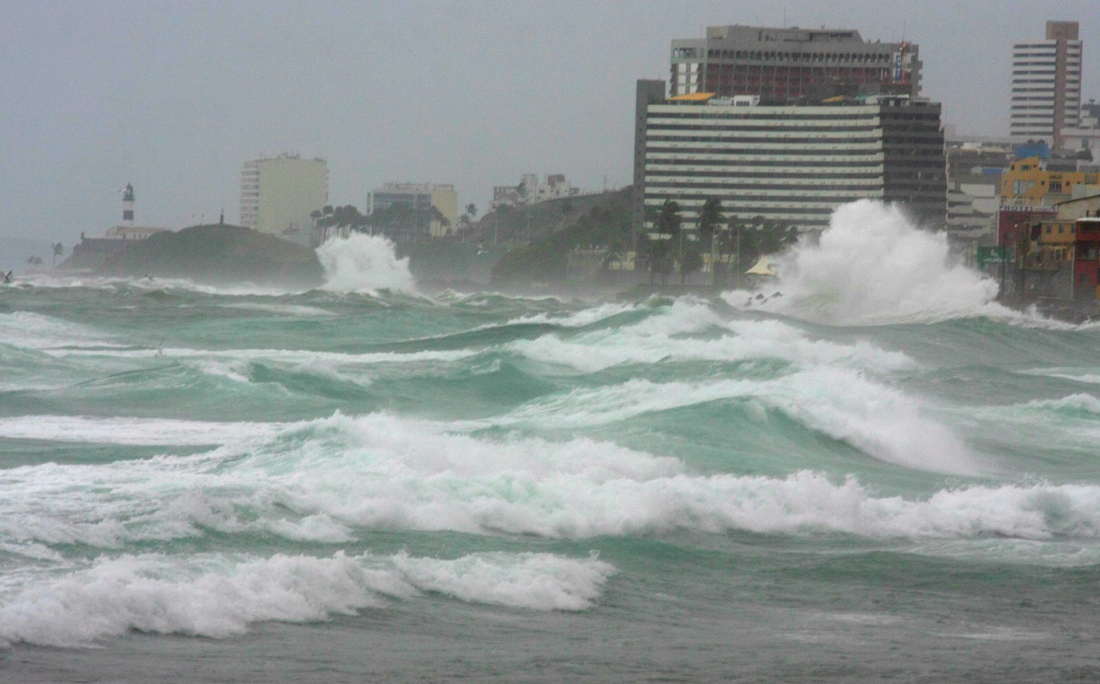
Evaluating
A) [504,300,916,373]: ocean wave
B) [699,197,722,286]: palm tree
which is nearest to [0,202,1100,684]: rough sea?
→ [504,300,916,373]: ocean wave

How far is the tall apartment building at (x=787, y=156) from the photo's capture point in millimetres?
139500

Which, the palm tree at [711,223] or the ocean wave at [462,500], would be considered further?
the palm tree at [711,223]

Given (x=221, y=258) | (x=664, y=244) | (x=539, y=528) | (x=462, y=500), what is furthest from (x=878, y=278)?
(x=221, y=258)

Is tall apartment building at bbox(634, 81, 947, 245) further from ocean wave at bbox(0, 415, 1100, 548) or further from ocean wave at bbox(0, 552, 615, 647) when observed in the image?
ocean wave at bbox(0, 552, 615, 647)

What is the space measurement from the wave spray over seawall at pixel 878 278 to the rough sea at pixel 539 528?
4250 centimetres

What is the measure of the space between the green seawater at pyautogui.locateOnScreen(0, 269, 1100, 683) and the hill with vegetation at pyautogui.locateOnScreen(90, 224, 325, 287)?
12464 cm

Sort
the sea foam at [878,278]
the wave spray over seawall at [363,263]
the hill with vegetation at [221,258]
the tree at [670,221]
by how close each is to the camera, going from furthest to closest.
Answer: the hill with vegetation at [221,258], the tree at [670,221], the wave spray over seawall at [363,263], the sea foam at [878,278]

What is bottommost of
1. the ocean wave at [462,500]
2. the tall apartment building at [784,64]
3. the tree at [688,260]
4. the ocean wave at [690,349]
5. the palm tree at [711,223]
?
the ocean wave at [690,349]

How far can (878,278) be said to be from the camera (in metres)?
74.0

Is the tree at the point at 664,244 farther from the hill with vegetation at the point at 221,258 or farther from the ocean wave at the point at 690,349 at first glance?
the ocean wave at the point at 690,349

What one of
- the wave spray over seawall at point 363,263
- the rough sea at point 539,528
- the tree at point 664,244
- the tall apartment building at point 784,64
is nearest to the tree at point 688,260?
the tree at point 664,244

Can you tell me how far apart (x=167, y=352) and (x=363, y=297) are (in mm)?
49532

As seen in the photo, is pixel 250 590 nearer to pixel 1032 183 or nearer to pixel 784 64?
pixel 1032 183

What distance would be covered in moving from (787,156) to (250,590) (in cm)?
13723
